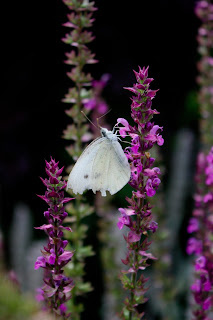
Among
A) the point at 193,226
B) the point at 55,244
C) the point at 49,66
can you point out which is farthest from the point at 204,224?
the point at 49,66

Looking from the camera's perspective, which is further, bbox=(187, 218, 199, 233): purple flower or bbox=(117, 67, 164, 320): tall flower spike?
bbox=(187, 218, 199, 233): purple flower

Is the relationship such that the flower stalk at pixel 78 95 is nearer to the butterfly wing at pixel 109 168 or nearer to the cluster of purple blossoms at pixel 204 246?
the butterfly wing at pixel 109 168

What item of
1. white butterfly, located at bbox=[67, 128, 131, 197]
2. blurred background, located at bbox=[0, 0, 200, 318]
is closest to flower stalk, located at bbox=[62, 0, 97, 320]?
white butterfly, located at bbox=[67, 128, 131, 197]

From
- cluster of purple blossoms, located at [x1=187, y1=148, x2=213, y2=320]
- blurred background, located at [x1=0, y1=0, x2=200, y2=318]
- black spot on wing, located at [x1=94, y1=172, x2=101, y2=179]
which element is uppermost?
blurred background, located at [x1=0, y1=0, x2=200, y2=318]

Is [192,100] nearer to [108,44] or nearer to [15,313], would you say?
[108,44]

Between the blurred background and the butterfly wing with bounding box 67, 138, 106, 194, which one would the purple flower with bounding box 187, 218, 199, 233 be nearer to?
the butterfly wing with bounding box 67, 138, 106, 194

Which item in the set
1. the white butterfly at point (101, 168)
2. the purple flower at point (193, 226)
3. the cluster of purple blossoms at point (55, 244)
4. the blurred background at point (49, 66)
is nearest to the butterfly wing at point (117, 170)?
the white butterfly at point (101, 168)

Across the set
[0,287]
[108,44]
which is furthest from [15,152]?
[0,287]
